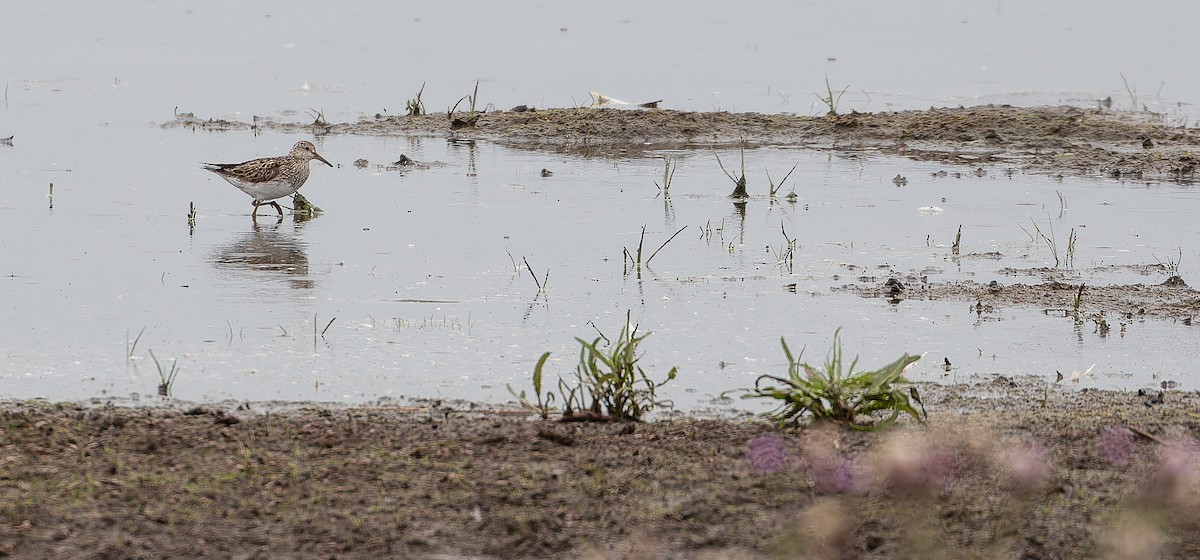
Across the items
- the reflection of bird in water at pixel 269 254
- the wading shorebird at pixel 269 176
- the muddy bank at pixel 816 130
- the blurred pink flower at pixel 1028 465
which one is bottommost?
the blurred pink flower at pixel 1028 465

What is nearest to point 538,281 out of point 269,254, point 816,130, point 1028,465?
point 269,254

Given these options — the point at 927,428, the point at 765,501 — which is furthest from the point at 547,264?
the point at 765,501

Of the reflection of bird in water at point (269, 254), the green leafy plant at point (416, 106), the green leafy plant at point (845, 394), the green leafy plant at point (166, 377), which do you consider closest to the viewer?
the green leafy plant at point (845, 394)

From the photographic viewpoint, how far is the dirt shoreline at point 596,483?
4789mm

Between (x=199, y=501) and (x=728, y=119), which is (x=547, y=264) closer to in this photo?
(x=199, y=501)

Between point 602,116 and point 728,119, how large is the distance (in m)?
1.29

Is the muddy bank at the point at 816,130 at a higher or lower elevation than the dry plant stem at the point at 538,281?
higher

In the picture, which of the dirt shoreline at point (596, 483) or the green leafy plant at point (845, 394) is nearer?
the dirt shoreline at point (596, 483)

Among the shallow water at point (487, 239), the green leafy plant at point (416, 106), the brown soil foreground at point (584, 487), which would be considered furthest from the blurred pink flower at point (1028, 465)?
the green leafy plant at point (416, 106)

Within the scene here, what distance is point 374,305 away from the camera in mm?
8438

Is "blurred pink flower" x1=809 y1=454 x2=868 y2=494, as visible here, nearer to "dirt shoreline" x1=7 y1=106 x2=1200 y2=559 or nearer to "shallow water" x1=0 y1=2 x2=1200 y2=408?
"dirt shoreline" x1=7 y1=106 x2=1200 y2=559

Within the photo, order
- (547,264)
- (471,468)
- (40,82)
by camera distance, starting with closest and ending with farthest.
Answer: (471,468)
(547,264)
(40,82)

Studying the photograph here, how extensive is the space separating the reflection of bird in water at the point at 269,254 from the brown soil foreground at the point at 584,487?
3.28m

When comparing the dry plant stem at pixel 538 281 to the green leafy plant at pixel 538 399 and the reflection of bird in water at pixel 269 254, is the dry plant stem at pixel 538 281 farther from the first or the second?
the green leafy plant at pixel 538 399
